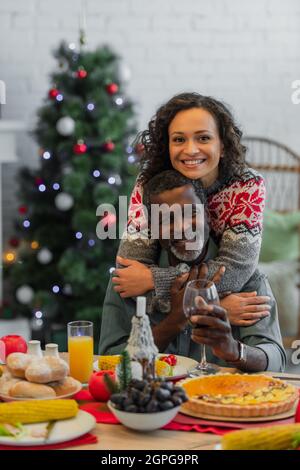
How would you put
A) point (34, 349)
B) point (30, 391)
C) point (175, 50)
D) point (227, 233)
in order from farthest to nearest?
point (175, 50) → point (227, 233) → point (34, 349) → point (30, 391)

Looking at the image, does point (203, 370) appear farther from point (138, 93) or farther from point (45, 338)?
point (138, 93)

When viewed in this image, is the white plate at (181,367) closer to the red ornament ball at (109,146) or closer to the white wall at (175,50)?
the red ornament ball at (109,146)

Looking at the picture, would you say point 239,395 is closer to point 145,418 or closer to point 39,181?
point 145,418

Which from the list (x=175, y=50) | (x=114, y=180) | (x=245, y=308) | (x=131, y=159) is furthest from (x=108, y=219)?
(x=245, y=308)

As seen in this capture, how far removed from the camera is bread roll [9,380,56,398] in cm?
156

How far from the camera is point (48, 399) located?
1525mm

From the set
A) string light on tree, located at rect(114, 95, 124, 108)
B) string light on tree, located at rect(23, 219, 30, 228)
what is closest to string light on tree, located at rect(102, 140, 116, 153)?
string light on tree, located at rect(114, 95, 124, 108)

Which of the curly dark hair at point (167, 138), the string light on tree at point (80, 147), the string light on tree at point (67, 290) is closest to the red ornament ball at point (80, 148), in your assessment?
the string light on tree at point (80, 147)

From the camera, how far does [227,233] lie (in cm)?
208

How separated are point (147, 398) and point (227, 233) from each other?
785mm

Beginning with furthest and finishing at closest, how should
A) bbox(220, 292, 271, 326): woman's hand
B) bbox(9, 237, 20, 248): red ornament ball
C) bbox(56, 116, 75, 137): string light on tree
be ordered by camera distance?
bbox(9, 237, 20, 248): red ornament ball → bbox(56, 116, 75, 137): string light on tree → bbox(220, 292, 271, 326): woman's hand

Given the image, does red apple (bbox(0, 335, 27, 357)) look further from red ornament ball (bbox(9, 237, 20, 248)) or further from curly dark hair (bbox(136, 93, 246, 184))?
red ornament ball (bbox(9, 237, 20, 248))

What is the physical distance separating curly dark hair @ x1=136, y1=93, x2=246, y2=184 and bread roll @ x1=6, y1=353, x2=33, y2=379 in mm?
763
